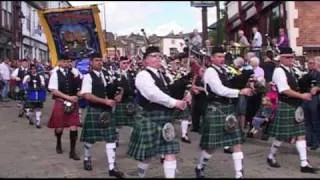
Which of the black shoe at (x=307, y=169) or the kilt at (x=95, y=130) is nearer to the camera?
the black shoe at (x=307, y=169)

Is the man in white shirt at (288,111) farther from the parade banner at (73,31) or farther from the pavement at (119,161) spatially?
the parade banner at (73,31)

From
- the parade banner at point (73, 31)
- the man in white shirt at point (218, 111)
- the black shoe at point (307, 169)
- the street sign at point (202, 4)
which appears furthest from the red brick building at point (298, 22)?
the man in white shirt at point (218, 111)

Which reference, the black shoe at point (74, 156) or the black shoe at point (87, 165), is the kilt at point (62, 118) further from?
the black shoe at point (87, 165)

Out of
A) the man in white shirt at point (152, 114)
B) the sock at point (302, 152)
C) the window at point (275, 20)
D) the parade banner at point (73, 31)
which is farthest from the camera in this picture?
the window at point (275, 20)

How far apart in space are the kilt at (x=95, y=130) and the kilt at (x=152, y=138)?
1391 mm

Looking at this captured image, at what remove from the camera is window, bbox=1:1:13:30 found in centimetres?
3280

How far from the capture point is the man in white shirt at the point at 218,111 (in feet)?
24.1

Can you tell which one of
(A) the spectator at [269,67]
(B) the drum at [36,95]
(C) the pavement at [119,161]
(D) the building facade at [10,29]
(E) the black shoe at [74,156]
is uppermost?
(D) the building facade at [10,29]

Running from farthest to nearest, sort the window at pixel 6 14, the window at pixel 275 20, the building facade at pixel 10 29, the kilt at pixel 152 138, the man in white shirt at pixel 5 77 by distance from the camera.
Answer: the window at pixel 6 14
the building facade at pixel 10 29
the man in white shirt at pixel 5 77
the window at pixel 275 20
the kilt at pixel 152 138

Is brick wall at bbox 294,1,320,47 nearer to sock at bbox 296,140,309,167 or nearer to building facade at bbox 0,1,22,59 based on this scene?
sock at bbox 296,140,309,167

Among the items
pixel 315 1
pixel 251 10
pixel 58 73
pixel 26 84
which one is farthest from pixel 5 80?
pixel 58 73

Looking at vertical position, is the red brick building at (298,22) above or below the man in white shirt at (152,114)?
above

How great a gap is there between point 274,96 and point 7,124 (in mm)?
6687

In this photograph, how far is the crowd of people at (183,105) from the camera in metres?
6.80
